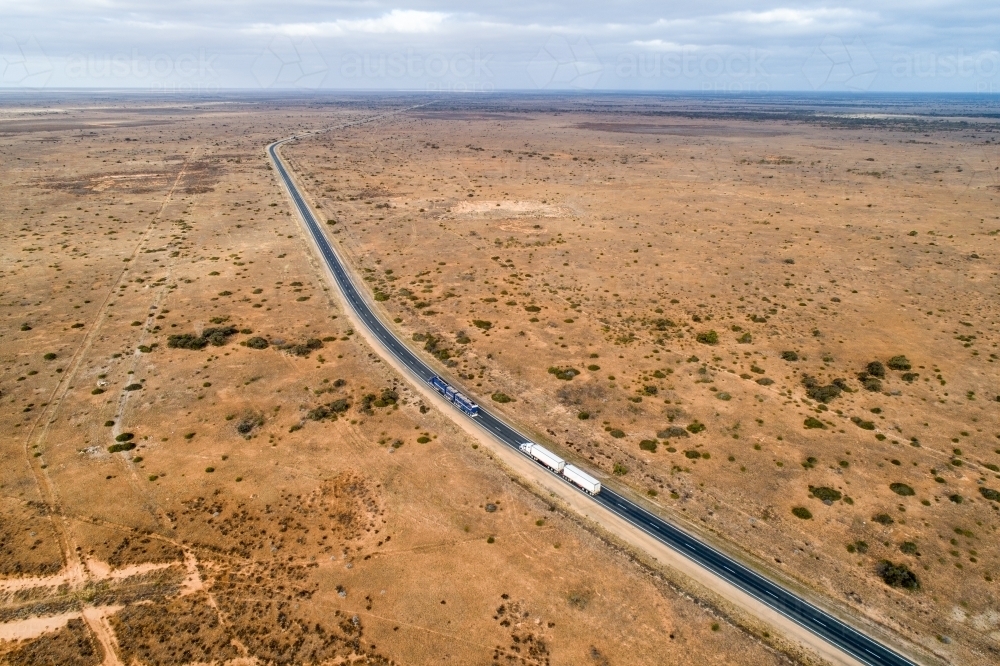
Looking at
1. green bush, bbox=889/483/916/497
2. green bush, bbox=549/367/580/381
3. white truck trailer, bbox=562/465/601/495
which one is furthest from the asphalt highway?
green bush, bbox=889/483/916/497

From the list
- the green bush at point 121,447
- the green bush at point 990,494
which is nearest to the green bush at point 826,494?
the green bush at point 990,494

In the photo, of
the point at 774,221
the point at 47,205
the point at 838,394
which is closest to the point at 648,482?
the point at 838,394

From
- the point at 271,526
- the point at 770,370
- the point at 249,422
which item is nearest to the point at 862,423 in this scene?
the point at 770,370

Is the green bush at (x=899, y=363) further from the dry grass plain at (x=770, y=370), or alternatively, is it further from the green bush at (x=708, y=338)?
the green bush at (x=708, y=338)

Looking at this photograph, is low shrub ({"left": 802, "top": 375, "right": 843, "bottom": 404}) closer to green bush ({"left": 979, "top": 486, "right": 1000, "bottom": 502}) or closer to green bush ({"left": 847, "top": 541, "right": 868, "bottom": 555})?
green bush ({"left": 979, "top": 486, "right": 1000, "bottom": 502})

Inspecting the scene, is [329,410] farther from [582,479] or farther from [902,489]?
[902,489]

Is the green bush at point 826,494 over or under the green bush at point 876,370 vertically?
under
